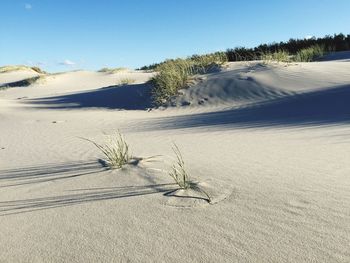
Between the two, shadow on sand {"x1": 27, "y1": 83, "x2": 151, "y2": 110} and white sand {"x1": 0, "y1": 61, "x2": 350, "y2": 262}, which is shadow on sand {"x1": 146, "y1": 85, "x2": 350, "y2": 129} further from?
shadow on sand {"x1": 27, "y1": 83, "x2": 151, "y2": 110}

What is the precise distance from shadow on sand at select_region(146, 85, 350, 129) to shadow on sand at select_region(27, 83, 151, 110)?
10.2 ft

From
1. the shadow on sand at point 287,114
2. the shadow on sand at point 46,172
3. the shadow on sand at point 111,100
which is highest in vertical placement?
the shadow on sand at point 46,172

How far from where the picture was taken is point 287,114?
6.61 metres

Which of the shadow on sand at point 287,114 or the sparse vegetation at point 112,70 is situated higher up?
the sparse vegetation at point 112,70

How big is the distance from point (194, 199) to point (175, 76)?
25.5 ft

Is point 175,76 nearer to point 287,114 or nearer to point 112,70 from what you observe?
point 287,114

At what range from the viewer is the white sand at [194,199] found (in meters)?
1.95

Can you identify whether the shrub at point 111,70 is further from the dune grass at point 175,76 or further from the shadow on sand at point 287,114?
the shadow on sand at point 287,114

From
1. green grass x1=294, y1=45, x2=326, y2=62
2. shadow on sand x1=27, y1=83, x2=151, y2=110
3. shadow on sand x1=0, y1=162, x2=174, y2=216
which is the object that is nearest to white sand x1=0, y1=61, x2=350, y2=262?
shadow on sand x1=0, y1=162, x2=174, y2=216

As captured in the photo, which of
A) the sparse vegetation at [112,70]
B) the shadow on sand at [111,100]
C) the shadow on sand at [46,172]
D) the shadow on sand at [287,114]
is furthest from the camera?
the sparse vegetation at [112,70]

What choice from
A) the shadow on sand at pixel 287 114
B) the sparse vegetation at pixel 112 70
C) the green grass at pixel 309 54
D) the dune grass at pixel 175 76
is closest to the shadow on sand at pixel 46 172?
the shadow on sand at pixel 287 114

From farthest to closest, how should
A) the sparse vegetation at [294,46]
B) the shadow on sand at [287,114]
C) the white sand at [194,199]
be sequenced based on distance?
the sparse vegetation at [294,46], the shadow on sand at [287,114], the white sand at [194,199]

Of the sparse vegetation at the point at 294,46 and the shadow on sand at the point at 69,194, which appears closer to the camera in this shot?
the shadow on sand at the point at 69,194

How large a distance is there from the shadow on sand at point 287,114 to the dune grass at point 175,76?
248 cm
